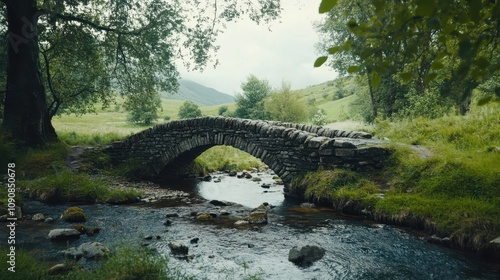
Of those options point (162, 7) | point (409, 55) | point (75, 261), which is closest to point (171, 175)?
point (162, 7)

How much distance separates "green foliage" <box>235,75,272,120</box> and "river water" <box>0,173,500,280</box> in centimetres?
3935

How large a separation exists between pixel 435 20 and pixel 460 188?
6.01m

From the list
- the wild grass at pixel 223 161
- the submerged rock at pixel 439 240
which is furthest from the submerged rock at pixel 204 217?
the wild grass at pixel 223 161

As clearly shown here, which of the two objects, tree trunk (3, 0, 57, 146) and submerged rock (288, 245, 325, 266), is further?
tree trunk (3, 0, 57, 146)

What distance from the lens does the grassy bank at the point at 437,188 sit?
586 cm

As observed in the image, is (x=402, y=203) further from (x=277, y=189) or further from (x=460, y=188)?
(x=277, y=189)

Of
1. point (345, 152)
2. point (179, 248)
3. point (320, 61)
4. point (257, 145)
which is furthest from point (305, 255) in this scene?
point (257, 145)

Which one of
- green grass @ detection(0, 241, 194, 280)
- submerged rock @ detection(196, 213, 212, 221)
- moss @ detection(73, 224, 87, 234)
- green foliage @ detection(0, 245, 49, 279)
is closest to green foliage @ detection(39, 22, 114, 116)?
moss @ detection(73, 224, 87, 234)

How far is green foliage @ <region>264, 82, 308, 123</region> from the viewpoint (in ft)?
141

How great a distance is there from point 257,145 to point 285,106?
32773 mm

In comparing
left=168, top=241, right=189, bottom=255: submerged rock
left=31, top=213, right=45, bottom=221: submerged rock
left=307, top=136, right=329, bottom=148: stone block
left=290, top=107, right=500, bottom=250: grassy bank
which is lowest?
left=31, top=213, right=45, bottom=221: submerged rock

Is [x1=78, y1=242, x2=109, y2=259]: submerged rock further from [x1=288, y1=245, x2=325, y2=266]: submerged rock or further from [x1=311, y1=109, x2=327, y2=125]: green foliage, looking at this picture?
[x1=311, y1=109, x2=327, y2=125]: green foliage

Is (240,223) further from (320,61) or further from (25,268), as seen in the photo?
(320,61)

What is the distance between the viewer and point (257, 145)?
36.7 ft
